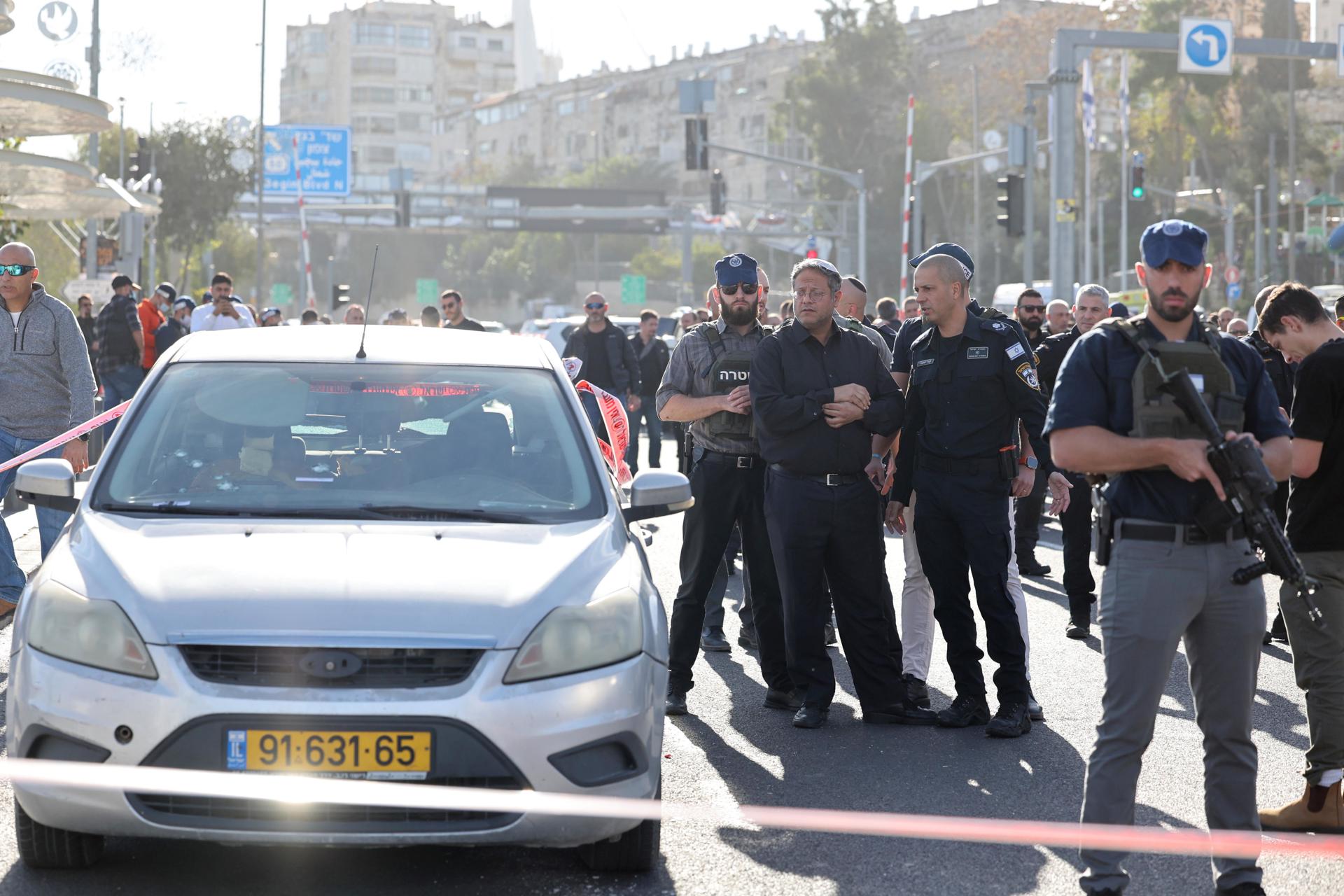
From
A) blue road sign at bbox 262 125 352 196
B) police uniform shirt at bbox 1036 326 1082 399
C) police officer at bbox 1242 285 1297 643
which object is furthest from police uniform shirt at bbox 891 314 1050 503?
blue road sign at bbox 262 125 352 196

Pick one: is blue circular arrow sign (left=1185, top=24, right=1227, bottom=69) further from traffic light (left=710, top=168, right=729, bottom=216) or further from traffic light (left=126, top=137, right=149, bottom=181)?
traffic light (left=710, top=168, right=729, bottom=216)

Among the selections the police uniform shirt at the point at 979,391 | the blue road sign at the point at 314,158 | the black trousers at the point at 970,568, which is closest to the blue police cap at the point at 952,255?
the police uniform shirt at the point at 979,391

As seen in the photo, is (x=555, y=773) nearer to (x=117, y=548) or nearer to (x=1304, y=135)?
(x=117, y=548)

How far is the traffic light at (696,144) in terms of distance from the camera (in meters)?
34.2

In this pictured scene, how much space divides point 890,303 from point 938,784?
1223cm

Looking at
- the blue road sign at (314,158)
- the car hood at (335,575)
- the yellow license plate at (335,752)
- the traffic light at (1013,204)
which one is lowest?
the yellow license plate at (335,752)

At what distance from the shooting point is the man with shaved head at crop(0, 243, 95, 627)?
29.8 feet

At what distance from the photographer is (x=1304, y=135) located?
224 ft

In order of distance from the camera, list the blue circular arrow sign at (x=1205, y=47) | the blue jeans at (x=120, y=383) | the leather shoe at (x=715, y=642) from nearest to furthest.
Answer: the leather shoe at (x=715, y=642) < the blue jeans at (x=120, y=383) < the blue circular arrow sign at (x=1205, y=47)

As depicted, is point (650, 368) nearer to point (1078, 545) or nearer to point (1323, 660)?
point (1078, 545)

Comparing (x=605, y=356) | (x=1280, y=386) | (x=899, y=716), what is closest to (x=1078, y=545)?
(x=1280, y=386)

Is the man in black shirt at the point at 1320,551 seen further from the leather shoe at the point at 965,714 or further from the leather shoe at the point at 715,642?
the leather shoe at the point at 715,642

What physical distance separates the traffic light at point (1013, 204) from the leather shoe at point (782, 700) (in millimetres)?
20078

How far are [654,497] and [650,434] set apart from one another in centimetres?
1464
